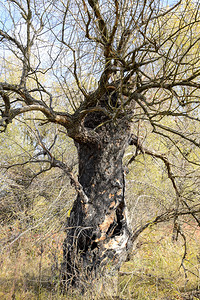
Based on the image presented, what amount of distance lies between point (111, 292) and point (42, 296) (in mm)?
1032

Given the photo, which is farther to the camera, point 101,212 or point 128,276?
point 128,276

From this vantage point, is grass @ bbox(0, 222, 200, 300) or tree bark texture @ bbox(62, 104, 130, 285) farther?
tree bark texture @ bbox(62, 104, 130, 285)

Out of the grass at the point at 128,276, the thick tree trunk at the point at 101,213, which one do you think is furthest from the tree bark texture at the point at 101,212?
the grass at the point at 128,276

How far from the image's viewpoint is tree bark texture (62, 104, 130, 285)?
338 centimetres

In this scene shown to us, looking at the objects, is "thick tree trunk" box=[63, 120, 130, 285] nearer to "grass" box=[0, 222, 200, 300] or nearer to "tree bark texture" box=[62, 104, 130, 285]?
"tree bark texture" box=[62, 104, 130, 285]

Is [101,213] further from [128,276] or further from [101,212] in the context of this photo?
[128,276]

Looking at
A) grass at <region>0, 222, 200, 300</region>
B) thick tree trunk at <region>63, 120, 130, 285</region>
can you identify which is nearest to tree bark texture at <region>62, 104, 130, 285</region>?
thick tree trunk at <region>63, 120, 130, 285</region>

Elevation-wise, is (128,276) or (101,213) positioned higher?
(101,213)

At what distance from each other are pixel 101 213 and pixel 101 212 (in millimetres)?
14

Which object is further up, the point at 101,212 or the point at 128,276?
the point at 101,212

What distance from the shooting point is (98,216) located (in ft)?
11.4

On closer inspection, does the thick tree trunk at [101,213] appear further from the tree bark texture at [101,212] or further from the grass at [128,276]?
the grass at [128,276]

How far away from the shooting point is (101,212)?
3.48m

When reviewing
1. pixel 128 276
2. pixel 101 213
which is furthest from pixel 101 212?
pixel 128 276
